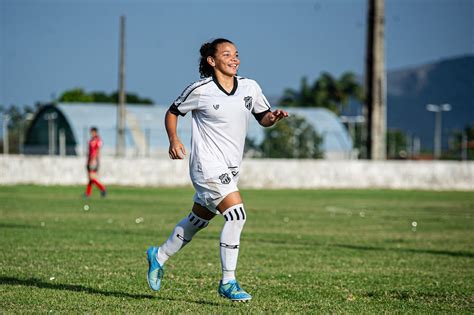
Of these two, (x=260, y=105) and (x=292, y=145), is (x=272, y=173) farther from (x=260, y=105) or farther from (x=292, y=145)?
(x=260, y=105)

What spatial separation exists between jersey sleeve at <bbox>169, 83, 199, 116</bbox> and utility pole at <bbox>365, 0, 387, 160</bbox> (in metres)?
29.9

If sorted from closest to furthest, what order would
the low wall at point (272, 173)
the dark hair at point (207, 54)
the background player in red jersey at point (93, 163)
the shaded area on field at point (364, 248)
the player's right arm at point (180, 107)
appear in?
the player's right arm at point (180, 107) < the dark hair at point (207, 54) < the shaded area on field at point (364, 248) < the background player in red jersey at point (93, 163) < the low wall at point (272, 173)

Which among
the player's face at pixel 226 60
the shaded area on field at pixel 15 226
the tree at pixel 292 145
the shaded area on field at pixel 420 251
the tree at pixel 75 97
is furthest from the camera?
the tree at pixel 75 97

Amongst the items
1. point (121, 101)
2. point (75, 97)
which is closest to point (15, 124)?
point (75, 97)

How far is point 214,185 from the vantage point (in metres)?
7.29

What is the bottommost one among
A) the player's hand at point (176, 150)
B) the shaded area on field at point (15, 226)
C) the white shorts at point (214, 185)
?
the shaded area on field at point (15, 226)

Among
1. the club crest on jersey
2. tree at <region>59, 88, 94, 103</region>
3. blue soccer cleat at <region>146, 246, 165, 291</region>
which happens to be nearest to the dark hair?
the club crest on jersey

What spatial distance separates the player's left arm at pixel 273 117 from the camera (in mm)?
7609

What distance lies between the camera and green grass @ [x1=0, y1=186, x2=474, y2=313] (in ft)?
24.8

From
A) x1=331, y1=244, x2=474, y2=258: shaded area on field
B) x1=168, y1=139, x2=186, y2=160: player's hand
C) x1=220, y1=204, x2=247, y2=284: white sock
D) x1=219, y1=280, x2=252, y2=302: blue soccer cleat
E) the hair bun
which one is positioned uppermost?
the hair bun

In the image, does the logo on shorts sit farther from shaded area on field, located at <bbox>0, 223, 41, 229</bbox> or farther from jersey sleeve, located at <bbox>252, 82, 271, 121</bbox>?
shaded area on field, located at <bbox>0, 223, 41, 229</bbox>

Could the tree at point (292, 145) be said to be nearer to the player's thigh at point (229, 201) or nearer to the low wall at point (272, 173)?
the low wall at point (272, 173)

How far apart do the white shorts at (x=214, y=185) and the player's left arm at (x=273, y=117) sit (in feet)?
1.95

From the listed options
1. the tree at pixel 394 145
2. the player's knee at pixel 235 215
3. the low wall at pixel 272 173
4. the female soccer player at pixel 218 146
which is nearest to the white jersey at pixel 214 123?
the female soccer player at pixel 218 146
